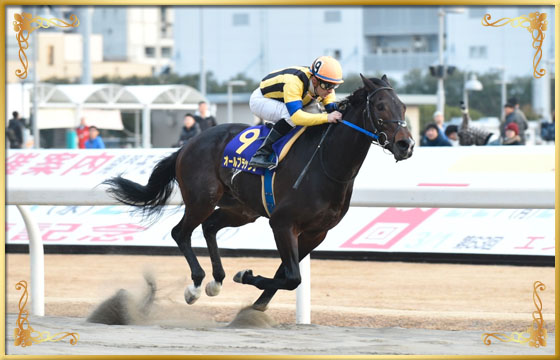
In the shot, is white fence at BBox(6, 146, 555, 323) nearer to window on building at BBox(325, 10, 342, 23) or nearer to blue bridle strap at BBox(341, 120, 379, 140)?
blue bridle strap at BBox(341, 120, 379, 140)

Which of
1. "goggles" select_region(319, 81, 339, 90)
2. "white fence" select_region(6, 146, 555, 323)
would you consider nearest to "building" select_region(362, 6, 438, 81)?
"white fence" select_region(6, 146, 555, 323)

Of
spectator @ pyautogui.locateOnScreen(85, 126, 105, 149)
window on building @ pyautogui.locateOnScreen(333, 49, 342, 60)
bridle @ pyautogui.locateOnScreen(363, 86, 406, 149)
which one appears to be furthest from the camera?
window on building @ pyautogui.locateOnScreen(333, 49, 342, 60)

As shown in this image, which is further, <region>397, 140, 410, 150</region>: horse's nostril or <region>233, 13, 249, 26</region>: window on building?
<region>233, 13, 249, 26</region>: window on building

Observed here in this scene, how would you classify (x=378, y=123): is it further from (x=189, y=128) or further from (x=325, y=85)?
(x=189, y=128)

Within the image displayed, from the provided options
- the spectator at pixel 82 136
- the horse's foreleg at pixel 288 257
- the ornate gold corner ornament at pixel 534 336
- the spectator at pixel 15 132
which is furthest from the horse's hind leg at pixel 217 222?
the spectator at pixel 15 132

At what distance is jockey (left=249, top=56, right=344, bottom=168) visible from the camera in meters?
5.05

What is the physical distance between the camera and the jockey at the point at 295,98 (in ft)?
16.6

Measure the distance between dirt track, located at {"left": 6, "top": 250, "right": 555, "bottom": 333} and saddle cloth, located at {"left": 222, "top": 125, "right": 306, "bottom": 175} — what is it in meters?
1.08

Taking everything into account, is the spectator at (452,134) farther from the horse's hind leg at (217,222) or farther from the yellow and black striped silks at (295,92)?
the yellow and black striped silks at (295,92)

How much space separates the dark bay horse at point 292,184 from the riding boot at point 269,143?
10 centimetres

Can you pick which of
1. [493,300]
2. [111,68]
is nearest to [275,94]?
[493,300]

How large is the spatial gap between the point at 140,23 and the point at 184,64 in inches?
905

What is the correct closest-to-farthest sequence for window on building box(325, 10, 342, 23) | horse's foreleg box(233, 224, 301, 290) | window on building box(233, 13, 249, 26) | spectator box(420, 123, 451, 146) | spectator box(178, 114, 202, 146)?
1. horse's foreleg box(233, 224, 301, 290)
2. spectator box(420, 123, 451, 146)
3. spectator box(178, 114, 202, 146)
4. window on building box(233, 13, 249, 26)
5. window on building box(325, 10, 342, 23)

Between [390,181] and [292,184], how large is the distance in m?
0.88
